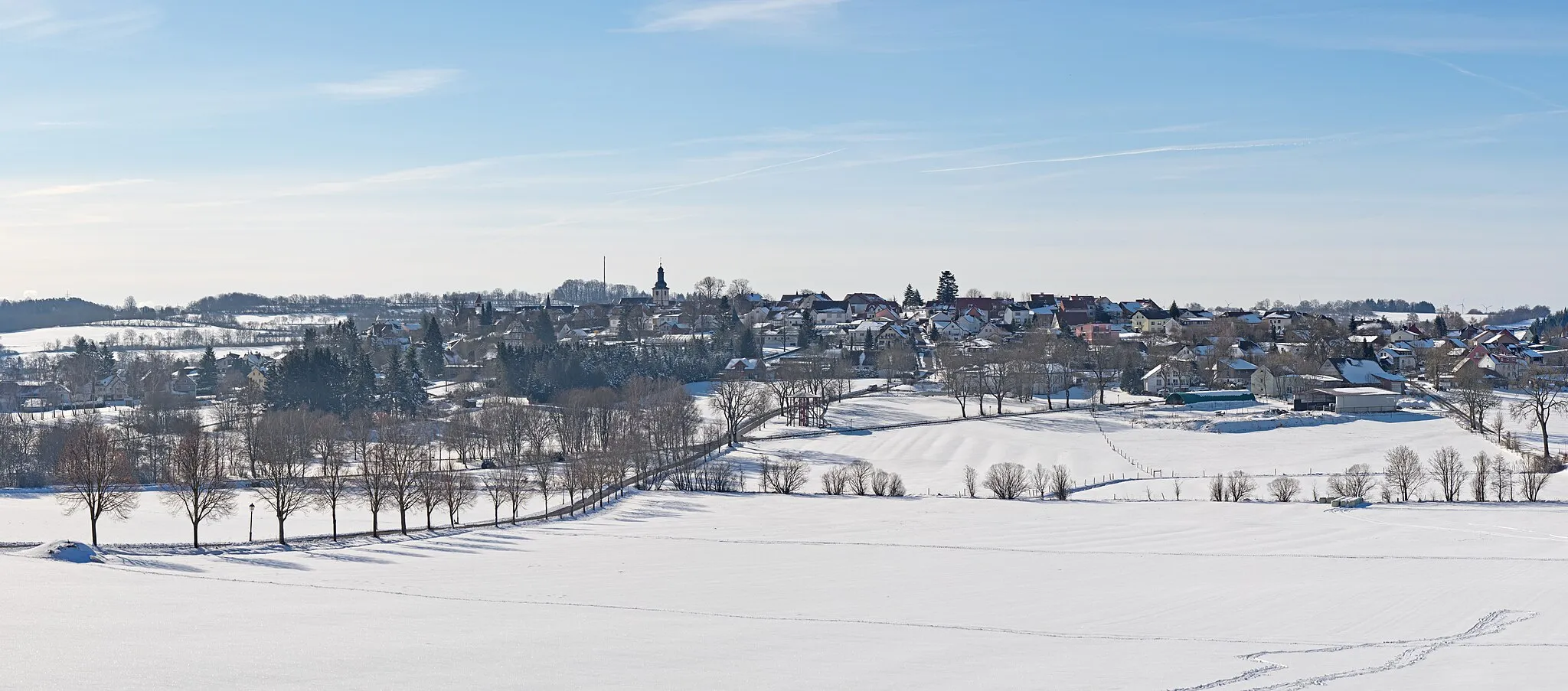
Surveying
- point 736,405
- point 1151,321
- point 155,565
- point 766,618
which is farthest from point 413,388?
point 1151,321

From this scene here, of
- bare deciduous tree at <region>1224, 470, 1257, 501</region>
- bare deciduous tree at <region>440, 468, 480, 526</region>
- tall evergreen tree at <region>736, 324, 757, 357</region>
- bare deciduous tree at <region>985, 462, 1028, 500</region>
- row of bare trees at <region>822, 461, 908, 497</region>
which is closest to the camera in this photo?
bare deciduous tree at <region>440, 468, 480, 526</region>

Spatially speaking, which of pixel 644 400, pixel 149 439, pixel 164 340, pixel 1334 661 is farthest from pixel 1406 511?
pixel 164 340

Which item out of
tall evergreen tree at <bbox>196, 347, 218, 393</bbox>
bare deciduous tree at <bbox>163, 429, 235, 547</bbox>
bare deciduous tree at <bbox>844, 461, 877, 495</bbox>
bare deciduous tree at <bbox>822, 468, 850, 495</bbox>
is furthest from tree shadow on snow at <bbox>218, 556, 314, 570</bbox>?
tall evergreen tree at <bbox>196, 347, 218, 393</bbox>

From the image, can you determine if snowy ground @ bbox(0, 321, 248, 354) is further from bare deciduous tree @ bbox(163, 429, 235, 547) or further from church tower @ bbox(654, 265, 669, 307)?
bare deciduous tree @ bbox(163, 429, 235, 547)

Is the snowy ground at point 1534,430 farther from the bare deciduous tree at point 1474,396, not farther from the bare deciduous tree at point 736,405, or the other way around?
the bare deciduous tree at point 736,405

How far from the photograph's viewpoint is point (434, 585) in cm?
2941

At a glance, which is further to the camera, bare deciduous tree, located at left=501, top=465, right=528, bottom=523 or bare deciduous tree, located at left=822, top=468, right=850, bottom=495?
bare deciduous tree, located at left=822, top=468, right=850, bottom=495

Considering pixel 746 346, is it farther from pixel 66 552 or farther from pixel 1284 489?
pixel 66 552

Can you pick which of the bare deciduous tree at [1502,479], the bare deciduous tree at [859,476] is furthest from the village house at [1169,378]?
the bare deciduous tree at [859,476]

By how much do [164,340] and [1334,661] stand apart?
579 feet

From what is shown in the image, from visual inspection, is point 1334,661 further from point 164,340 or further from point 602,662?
point 164,340

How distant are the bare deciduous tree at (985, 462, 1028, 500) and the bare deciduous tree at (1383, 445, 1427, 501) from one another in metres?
15.0

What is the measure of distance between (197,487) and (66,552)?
19.5 feet

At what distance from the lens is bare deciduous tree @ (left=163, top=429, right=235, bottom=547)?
39188 mm
